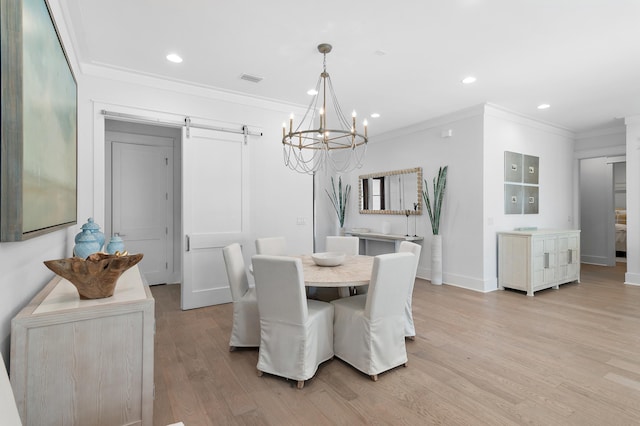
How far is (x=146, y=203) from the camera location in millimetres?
4898

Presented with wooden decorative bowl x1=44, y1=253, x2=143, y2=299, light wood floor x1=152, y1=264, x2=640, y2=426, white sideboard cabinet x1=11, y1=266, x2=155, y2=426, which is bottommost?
light wood floor x1=152, y1=264, x2=640, y2=426

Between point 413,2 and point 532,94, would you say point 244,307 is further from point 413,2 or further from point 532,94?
point 532,94

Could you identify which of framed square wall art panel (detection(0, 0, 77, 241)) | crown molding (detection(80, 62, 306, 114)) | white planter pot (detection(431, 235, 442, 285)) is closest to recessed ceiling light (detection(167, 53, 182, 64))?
crown molding (detection(80, 62, 306, 114))

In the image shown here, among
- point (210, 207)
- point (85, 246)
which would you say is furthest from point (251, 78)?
point (85, 246)

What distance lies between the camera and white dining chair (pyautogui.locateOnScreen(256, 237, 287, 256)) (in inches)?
145

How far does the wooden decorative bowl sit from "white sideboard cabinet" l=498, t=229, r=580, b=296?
4.80m

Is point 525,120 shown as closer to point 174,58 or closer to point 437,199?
point 437,199

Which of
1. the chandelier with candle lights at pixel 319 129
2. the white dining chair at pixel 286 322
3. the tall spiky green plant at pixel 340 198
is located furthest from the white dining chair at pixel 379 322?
the tall spiky green plant at pixel 340 198

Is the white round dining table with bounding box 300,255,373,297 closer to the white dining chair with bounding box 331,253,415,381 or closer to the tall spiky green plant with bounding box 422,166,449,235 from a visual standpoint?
the white dining chair with bounding box 331,253,415,381

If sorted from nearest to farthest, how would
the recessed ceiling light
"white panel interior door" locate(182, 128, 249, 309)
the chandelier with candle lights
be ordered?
the chandelier with candle lights → the recessed ceiling light → "white panel interior door" locate(182, 128, 249, 309)

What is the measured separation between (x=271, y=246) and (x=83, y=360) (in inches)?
97.8

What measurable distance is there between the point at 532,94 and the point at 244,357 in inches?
181

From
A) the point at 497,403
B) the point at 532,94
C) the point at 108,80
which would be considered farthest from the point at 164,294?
the point at 532,94

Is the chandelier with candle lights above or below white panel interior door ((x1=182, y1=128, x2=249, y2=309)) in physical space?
above
